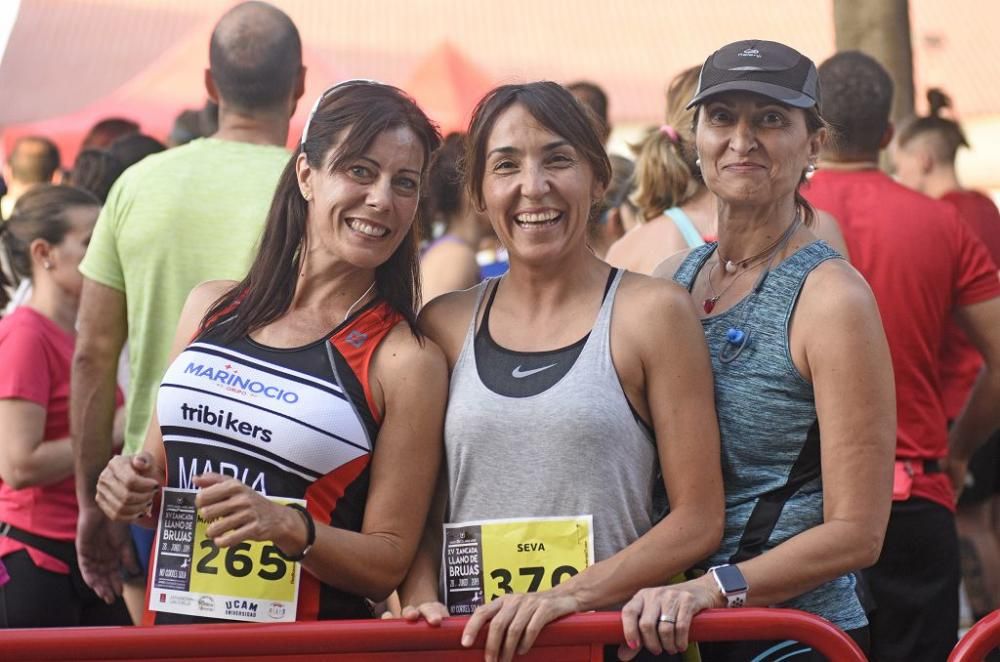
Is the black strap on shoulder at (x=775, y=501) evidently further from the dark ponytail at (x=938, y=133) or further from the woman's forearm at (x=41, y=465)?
the dark ponytail at (x=938, y=133)

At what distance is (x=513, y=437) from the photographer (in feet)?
8.97

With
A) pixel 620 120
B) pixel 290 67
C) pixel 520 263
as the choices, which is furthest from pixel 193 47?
pixel 520 263

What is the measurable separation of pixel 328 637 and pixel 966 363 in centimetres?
318

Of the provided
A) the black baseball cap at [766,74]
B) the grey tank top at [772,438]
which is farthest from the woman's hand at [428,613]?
the black baseball cap at [766,74]

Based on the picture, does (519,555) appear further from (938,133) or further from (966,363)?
(938,133)

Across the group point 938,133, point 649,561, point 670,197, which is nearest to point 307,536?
point 649,561

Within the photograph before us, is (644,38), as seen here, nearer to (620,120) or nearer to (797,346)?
(620,120)

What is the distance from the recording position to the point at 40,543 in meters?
4.34

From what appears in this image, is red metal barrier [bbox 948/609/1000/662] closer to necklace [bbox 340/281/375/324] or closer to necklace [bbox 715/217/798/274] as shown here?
necklace [bbox 715/217/798/274]

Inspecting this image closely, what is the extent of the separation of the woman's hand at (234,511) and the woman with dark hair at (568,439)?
0.29 m

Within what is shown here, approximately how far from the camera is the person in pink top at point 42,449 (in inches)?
168

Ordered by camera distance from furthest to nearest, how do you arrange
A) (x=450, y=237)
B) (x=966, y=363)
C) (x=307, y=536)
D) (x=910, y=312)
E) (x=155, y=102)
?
(x=155, y=102) < (x=450, y=237) < (x=966, y=363) < (x=910, y=312) < (x=307, y=536)

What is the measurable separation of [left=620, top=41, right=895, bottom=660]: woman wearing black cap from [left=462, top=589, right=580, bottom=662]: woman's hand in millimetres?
144

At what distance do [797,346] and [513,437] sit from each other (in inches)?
21.8
